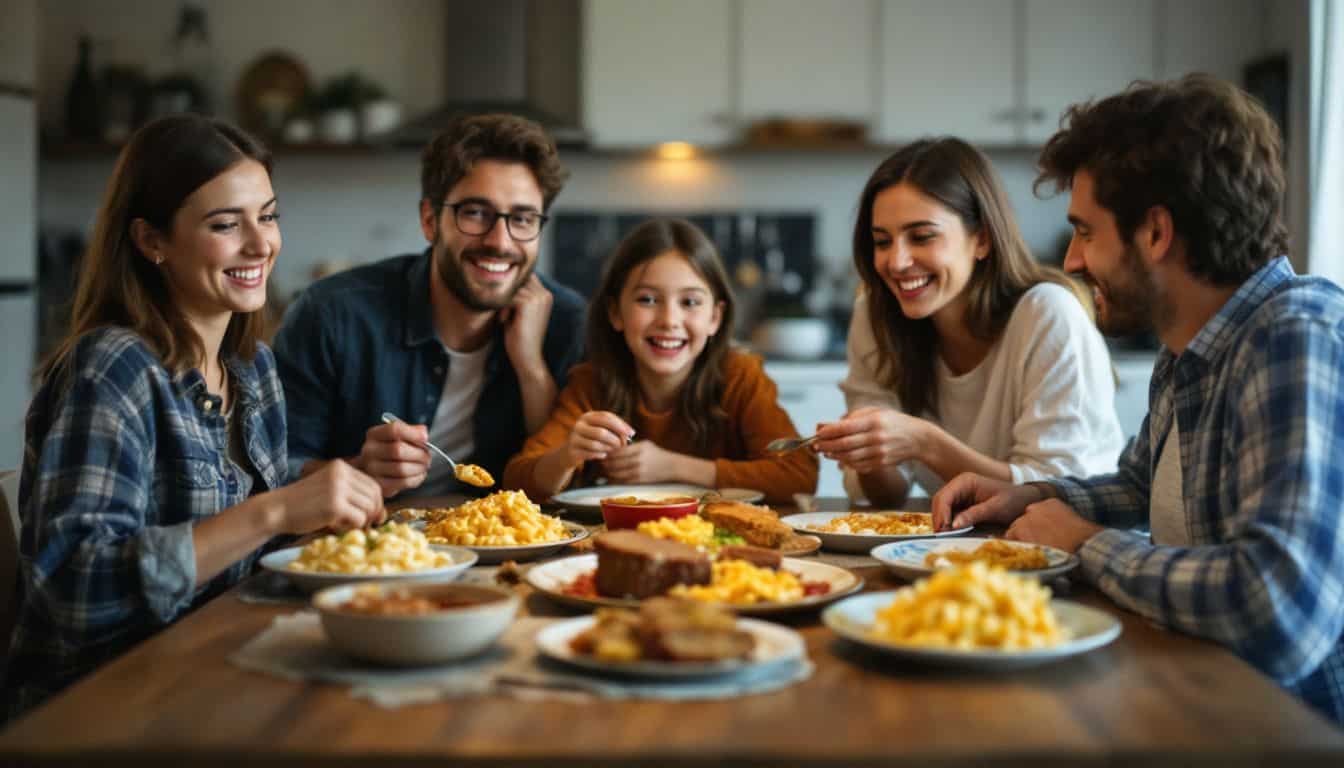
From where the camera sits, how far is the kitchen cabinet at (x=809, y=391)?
4.69 metres

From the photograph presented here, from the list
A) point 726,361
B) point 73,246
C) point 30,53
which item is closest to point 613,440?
point 726,361

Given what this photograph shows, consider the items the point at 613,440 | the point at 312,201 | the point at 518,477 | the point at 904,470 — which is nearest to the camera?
the point at 613,440

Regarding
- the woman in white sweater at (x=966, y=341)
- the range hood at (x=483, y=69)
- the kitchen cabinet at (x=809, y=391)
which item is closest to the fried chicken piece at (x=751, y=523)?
the woman in white sweater at (x=966, y=341)

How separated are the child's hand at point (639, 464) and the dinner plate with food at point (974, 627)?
1164mm

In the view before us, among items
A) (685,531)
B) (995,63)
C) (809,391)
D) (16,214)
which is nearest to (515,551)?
(685,531)

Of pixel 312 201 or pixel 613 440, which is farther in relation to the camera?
pixel 312 201

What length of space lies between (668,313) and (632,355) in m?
0.20

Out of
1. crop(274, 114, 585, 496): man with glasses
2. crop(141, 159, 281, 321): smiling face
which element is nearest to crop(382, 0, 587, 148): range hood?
crop(274, 114, 585, 496): man with glasses

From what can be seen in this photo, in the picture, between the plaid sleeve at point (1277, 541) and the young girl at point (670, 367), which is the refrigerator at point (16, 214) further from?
the plaid sleeve at point (1277, 541)

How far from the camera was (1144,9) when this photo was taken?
500 cm

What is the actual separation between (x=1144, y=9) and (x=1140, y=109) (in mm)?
3856

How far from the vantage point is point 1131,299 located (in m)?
1.59

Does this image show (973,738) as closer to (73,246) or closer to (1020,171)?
(1020,171)

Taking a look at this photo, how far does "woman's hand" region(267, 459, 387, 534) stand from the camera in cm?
149
